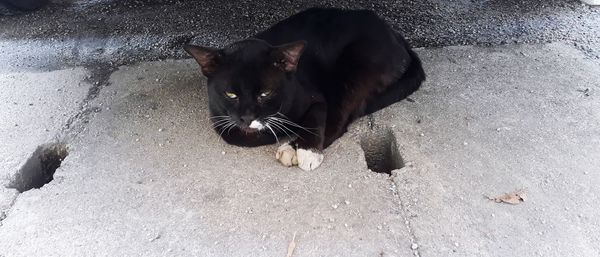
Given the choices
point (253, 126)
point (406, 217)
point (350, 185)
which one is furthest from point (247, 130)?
point (406, 217)

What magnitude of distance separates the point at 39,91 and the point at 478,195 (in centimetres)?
260

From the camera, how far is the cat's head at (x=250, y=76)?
225 centimetres

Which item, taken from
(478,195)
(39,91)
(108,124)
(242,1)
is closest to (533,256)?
(478,195)

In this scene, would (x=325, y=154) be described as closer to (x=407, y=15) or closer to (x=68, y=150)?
(x=68, y=150)

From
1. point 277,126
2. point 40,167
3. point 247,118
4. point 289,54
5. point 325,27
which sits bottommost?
point 40,167

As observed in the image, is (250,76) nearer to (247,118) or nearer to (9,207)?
(247,118)

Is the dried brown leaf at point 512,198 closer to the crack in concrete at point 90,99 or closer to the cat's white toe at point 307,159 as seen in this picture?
the cat's white toe at point 307,159

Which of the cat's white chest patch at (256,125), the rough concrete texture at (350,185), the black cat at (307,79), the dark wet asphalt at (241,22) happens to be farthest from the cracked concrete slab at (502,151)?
the cat's white chest patch at (256,125)

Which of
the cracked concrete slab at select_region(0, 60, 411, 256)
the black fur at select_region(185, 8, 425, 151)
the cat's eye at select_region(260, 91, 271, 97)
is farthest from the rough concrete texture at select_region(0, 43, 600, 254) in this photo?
the cat's eye at select_region(260, 91, 271, 97)

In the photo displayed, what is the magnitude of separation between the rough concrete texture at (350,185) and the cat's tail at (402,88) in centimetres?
5

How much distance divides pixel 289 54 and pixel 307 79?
0.35m

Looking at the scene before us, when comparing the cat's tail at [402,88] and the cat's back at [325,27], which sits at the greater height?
the cat's back at [325,27]

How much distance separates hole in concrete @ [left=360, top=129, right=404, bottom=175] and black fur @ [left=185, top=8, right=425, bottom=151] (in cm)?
14

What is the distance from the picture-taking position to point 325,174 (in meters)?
2.39
